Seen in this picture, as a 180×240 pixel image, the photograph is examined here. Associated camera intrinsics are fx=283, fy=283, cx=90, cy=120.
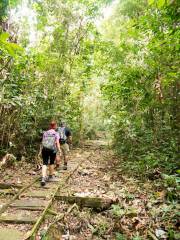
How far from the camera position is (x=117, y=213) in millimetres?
6133

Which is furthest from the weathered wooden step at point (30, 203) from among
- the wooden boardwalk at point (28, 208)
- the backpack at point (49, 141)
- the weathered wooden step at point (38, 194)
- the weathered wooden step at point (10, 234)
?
the backpack at point (49, 141)

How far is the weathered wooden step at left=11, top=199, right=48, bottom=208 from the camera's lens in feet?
21.8

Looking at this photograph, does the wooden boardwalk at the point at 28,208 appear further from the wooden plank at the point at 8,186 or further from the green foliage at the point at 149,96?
the green foliage at the point at 149,96

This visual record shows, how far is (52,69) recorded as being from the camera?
13523 millimetres

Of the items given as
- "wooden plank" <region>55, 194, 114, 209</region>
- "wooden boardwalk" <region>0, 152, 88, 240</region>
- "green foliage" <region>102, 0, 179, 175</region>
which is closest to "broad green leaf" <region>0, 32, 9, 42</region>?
"wooden boardwalk" <region>0, 152, 88, 240</region>

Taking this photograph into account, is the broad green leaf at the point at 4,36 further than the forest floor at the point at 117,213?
No

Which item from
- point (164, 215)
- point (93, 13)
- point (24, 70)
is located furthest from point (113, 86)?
point (164, 215)

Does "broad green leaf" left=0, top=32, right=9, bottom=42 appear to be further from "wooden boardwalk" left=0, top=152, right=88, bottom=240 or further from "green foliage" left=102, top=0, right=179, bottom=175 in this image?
"green foliage" left=102, top=0, right=179, bottom=175

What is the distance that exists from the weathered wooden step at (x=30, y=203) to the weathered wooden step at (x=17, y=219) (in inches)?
25.5

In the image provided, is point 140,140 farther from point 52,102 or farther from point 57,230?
point 57,230

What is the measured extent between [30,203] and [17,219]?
1.03 meters

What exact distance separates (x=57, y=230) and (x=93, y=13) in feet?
42.3

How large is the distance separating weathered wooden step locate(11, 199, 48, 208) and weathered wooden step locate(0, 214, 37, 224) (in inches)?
25.5

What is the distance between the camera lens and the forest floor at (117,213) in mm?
5590
